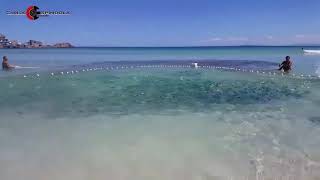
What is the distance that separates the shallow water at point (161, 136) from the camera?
612cm

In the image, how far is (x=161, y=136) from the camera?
802cm

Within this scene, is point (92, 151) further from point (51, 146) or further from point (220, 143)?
point (220, 143)

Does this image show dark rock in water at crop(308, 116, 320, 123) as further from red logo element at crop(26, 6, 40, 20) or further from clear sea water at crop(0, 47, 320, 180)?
red logo element at crop(26, 6, 40, 20)

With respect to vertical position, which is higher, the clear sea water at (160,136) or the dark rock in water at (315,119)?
the dark rock in water at (315,119)

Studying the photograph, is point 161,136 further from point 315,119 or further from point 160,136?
point 315,119

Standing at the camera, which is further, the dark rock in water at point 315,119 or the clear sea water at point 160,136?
the dark rock in water at point 315,119

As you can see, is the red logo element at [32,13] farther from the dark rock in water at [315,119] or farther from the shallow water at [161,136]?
the dark rock in water at [315,119]

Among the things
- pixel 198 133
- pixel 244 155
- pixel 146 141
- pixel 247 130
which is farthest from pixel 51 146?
pixel 247 130

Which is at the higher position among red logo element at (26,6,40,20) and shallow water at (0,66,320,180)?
red logo element at (26,6,40,20)

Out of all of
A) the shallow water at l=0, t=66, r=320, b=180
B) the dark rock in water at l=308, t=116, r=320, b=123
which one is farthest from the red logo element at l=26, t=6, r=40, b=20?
the dark rock in water at l=308, t=116, r=320, b=123

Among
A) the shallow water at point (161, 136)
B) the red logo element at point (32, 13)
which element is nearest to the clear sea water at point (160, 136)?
the shallow water at point (161, 136)

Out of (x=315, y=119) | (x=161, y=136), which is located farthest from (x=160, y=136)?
(x=315, y=119)

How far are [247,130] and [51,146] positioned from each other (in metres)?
4.18

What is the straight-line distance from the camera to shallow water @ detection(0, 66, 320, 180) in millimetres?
6125
